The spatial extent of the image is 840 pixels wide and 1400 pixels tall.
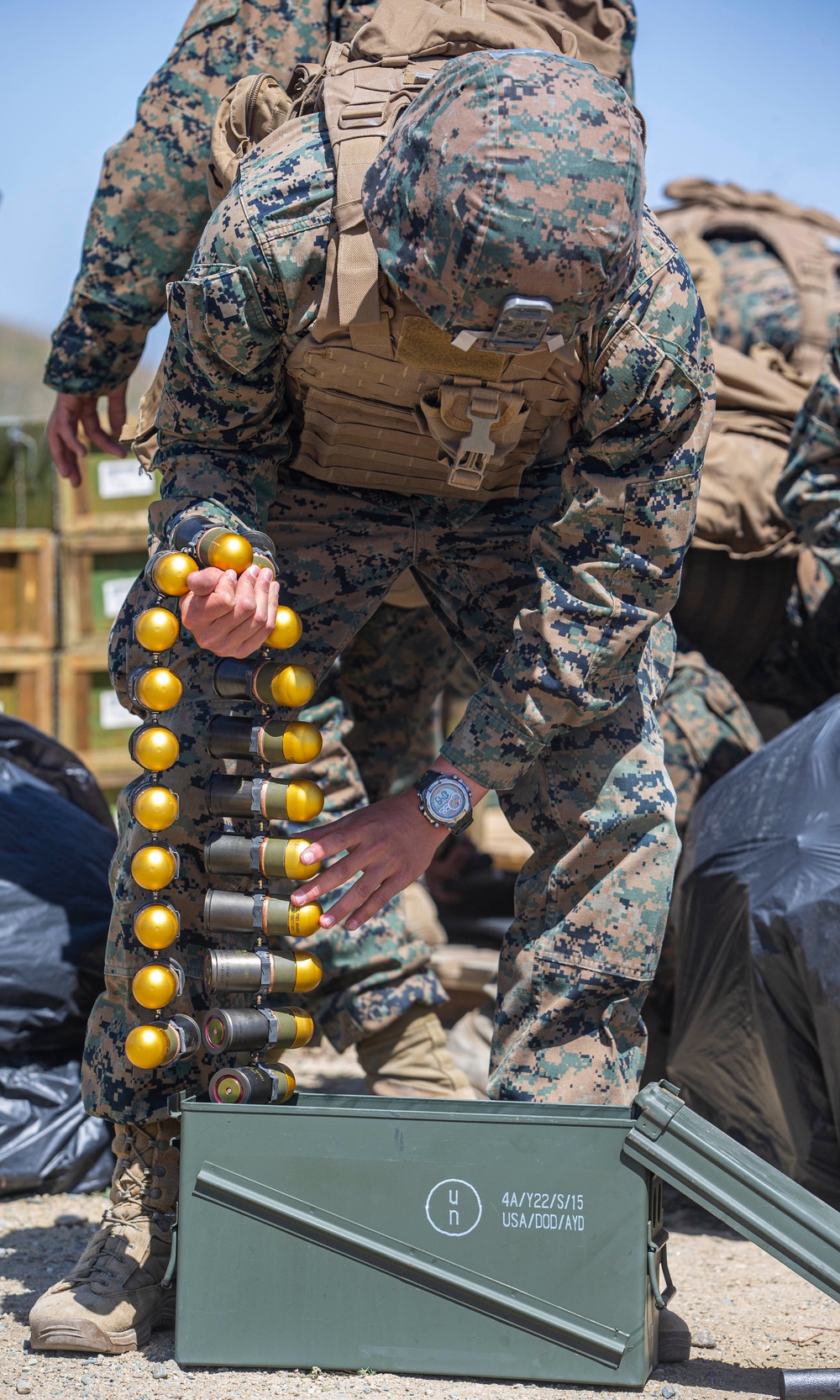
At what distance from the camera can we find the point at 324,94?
2.02 m

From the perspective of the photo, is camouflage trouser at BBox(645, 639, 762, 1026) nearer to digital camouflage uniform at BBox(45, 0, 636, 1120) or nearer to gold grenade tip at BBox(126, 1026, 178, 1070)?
digital camouflage uniform at BBox(45, 0, 636, 1120)

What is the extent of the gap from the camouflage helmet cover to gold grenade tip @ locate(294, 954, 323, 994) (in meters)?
0.84

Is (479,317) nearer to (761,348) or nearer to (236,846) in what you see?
(236,846)

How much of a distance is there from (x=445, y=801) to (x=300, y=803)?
198mm

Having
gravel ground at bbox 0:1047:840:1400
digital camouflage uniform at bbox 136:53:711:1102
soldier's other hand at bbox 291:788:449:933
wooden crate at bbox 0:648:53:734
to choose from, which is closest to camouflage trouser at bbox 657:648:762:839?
gravel ground at bbox 0:1047:840:1400

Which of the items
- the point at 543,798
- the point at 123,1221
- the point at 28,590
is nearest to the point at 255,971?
the point at 123,1221

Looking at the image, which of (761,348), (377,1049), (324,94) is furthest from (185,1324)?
(761,348)

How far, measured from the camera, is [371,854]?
194 cm

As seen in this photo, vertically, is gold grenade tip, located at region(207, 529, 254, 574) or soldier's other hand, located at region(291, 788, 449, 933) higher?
gold grenade tip, located at region(207, 529, 254, 574)

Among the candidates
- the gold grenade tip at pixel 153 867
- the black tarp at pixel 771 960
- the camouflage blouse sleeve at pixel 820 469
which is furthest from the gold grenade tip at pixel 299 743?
the camouflage blouse sleeve at pixel 820 469

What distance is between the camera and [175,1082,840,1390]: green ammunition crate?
1.72 metres

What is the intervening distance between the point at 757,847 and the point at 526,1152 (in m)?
0.99

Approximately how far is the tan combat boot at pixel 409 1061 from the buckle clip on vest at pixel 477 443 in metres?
1.23

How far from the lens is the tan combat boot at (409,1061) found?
2848 mm
